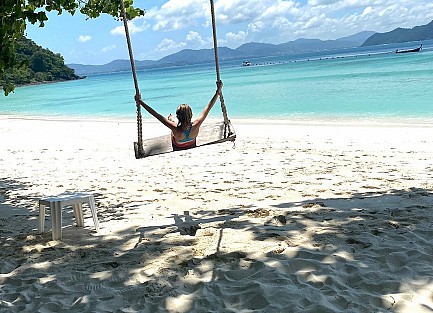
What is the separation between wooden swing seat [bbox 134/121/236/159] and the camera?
6.30 metres

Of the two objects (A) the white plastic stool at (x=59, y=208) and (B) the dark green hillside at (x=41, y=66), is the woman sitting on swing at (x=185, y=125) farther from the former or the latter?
(B) the dark green hillside at (x=41, y=66)

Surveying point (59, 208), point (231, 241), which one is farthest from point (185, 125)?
point (231, 241)

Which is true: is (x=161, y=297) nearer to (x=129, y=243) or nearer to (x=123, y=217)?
(x=129, y=243)

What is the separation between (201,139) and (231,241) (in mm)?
2448

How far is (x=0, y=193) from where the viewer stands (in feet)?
24.9

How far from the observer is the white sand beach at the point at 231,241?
3.24 metres

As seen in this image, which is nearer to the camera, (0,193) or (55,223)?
(55,223)

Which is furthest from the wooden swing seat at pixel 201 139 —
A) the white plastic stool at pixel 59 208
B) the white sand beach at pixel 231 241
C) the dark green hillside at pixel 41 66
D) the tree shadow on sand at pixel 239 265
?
the dark green hillside at pixel 41 66

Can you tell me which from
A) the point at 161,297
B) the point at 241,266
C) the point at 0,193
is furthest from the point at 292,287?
the point at 0,193

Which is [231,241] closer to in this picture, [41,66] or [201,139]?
[201,139]

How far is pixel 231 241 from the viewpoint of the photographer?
4.25 metres

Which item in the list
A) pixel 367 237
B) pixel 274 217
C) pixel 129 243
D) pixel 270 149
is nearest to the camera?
pixel 367 237

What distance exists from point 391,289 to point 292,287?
583 millimetres

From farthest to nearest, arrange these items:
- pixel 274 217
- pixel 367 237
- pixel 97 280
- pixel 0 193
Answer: pixel 0 193
pixel 274 217
pixel 367 237
pixel 97 280
